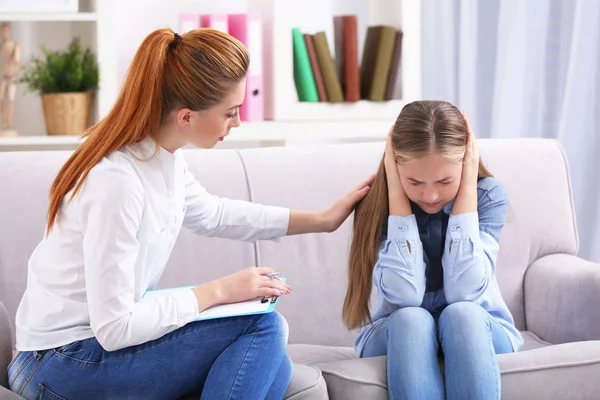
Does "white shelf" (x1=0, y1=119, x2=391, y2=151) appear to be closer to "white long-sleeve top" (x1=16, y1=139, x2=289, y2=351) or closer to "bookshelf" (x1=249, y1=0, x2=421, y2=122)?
"bookshelf" (x1=249, y1=0, x2=421, y2=122)

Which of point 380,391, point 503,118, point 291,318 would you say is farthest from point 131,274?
point 503,118

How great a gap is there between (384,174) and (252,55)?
119 cm

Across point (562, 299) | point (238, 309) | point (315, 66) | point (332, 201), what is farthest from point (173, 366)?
point (315, 66)

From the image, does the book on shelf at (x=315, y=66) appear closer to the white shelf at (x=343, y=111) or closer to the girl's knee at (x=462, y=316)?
the white shelf at (x=343, y=111)

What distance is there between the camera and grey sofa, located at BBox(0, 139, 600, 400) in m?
2.03

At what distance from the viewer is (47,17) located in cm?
283

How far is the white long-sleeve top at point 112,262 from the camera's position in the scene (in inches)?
57.1

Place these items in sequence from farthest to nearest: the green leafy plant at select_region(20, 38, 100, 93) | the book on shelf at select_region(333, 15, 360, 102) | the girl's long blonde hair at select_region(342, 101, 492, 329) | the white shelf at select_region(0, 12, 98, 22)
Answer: the book on shelf at select_region(333, 15, 360, 102), the green leafy plant at select_region(20, 38, 100, 93), the white shelf at select_region(0, 12, 98, 22), the girl's long blonde hair at select_region(342, 101, 492, 329)

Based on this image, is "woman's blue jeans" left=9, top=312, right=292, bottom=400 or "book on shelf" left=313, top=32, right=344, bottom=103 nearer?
"woman's blue jeans" left=9, top=312, right=292, bottom=400

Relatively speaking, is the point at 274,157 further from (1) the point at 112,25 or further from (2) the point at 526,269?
(1) the point at 112,25

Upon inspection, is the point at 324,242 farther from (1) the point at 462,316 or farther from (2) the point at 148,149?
(2) the point at 148,149

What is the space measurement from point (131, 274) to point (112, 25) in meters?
1.60

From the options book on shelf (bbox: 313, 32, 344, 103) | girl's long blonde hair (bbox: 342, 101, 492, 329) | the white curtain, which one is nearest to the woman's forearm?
girl's long blonde hair (bbox: 342, 101, 492, 329)

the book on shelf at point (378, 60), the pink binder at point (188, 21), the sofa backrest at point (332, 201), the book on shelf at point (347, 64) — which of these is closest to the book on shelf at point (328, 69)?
the book on shelf at point (347, 64)
